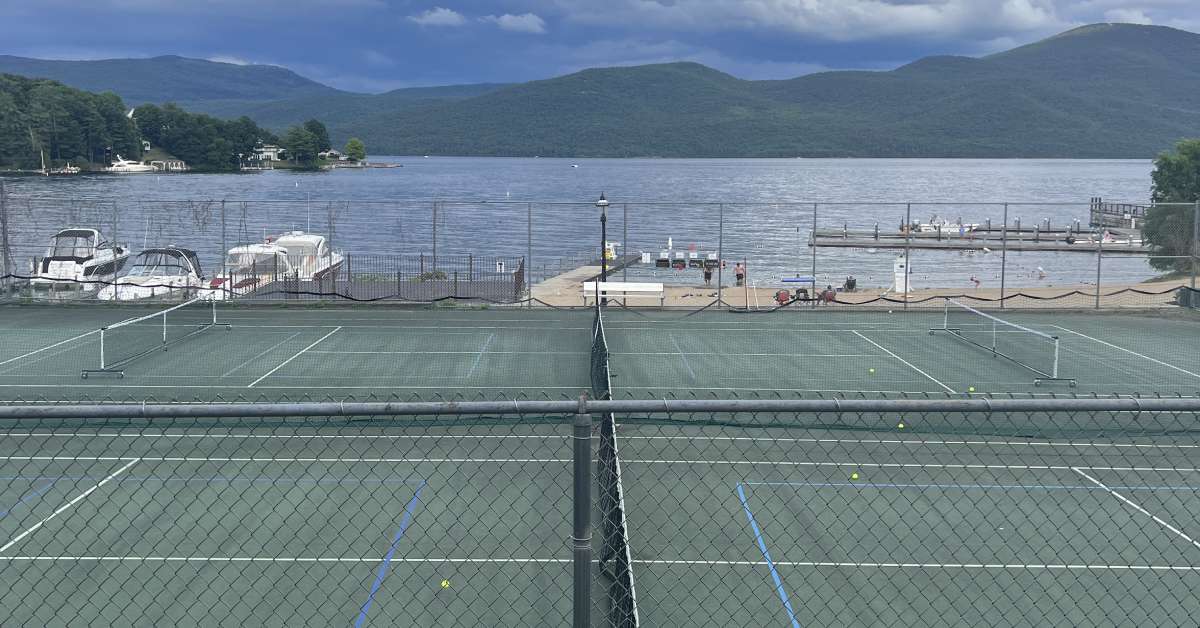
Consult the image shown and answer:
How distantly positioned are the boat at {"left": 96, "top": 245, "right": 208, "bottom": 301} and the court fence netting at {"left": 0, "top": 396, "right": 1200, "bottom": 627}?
711 inches

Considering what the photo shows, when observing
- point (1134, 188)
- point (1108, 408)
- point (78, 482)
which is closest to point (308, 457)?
point (78, 482)

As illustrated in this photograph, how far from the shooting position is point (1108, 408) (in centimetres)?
427

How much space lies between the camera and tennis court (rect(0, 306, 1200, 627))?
904cm

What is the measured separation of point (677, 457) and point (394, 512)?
4.40 metres

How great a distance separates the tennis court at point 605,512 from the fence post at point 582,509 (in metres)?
2.19

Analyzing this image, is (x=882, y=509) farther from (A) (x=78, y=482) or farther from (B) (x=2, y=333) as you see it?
(B) (x=2, y=333)

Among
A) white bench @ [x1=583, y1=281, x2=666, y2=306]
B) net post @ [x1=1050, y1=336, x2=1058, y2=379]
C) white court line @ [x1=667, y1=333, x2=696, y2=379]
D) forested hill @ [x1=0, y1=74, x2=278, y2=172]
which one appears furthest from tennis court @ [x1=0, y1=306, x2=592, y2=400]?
forested hill @ [x1=0, y1=74, x2=278, y2=172]

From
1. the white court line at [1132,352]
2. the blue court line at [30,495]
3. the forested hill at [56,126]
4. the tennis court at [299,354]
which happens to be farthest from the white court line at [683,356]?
the forested hill at [56,126]

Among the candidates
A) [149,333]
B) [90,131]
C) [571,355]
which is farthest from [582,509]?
[90,131]

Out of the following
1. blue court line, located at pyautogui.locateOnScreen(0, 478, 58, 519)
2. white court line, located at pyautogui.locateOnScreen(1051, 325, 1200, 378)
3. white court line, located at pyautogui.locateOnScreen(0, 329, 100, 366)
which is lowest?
blue court line, located at pyautogui.locateOnScreen(0, 478, 58, 519)

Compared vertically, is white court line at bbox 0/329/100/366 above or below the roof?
below

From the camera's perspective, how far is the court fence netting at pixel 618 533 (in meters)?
8.90

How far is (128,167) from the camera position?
17275 centimetres

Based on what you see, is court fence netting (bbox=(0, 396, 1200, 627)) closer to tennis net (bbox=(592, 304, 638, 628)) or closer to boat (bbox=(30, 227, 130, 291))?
A: tennis net (bbox=(592, 304, 638, 628))
